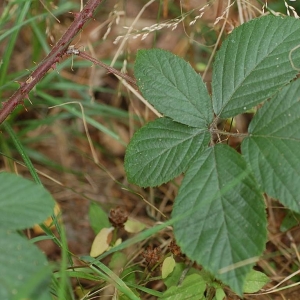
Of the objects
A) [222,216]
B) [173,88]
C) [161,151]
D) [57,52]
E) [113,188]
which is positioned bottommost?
[113,188]

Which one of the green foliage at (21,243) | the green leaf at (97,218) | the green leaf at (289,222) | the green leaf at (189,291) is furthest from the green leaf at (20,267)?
the green leaf at (289,222)

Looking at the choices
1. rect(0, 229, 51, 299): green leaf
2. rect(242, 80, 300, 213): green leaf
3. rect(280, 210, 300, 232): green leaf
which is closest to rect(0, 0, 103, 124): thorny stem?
rect(0, 229, 51, 299): green leaf

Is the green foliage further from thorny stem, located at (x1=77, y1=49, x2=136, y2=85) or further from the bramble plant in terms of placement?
thorny stem, located at (x1=77, y1=49, x2=136, y2=85)

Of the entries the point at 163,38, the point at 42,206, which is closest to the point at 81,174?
the point at 163,38

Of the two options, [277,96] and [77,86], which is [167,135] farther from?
[77,86]

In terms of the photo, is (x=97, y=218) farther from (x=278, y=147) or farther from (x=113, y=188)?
(x=278, y=147)

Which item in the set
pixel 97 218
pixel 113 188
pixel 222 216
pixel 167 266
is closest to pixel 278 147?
pixel 222 216

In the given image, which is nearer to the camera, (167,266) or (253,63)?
(253,63)

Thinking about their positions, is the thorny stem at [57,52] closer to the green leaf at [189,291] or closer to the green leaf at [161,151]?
the green leaf at [161,151]
